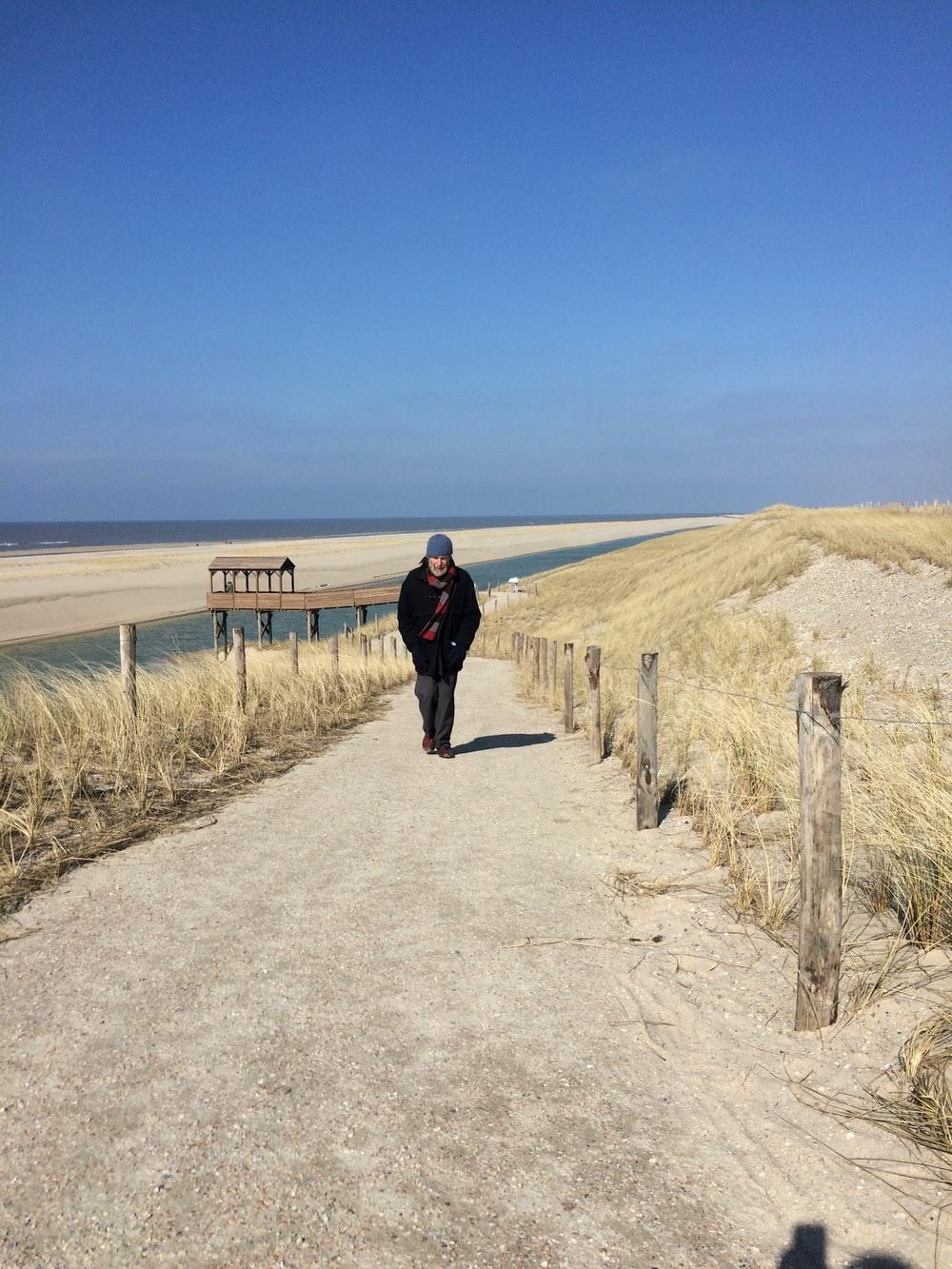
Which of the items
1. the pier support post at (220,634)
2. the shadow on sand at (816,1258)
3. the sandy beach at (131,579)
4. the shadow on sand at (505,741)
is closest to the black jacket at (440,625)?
the shadow on sand at (505,741)

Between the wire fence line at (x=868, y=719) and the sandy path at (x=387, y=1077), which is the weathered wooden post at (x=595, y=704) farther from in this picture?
the sandy path at (x=387, y=1077)

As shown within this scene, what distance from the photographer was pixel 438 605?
8.60 m

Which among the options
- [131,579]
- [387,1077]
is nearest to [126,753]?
[387,1077]

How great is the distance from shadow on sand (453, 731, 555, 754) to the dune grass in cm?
161

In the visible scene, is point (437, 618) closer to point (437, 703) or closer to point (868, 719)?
point (437, 703)

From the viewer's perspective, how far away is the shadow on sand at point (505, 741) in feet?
32.3

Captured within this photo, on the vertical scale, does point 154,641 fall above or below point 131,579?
below

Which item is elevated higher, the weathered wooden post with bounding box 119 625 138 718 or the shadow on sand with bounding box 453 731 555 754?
the weathered wooden post with bounding box 119 625 138 718

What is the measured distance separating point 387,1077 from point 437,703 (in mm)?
5687

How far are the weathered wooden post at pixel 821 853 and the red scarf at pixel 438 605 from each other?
5.15m

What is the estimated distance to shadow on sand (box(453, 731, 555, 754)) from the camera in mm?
9844

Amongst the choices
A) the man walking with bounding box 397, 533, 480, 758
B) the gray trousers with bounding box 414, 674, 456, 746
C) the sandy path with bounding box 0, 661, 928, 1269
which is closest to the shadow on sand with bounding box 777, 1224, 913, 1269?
the sandy path with bounding box 0, 661, 928, 1269

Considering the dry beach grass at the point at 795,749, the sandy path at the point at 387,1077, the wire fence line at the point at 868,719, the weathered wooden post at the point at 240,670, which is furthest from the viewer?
the weathered wooden post at the point at 240,670

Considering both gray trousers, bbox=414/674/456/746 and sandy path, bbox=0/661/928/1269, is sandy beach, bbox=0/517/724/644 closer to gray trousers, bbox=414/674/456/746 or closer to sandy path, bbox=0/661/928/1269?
gray trousers, bbox=414/674/456/746
